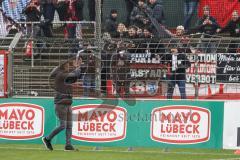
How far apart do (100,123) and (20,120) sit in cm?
207

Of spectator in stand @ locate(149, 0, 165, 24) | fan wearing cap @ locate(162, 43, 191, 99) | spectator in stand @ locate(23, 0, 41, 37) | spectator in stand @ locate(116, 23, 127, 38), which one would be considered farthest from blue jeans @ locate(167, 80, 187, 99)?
spectator in stand @ locate(23, 0, 41, 37)

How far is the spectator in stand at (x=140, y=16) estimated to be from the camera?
71.7ft

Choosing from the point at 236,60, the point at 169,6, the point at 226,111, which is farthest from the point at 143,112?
the point at 169,6

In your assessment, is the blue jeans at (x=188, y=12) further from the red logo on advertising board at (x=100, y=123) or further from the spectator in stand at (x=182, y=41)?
the red logo on advertising board at (x=100, y=123)

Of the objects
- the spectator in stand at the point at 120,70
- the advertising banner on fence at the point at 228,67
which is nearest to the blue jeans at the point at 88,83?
the spectator in stand at the point at 120,70

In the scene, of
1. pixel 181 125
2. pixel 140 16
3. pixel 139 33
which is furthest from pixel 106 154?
pixel 140 16

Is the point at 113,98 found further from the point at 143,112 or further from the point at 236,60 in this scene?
the point at 236,60

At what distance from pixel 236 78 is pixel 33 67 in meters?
5.36

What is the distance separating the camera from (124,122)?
1839 centimetres

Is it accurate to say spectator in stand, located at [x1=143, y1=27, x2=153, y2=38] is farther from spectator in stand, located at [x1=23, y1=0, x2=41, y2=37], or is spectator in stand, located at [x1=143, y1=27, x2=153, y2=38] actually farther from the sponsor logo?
spectator in stand, located at [x1=23, y1=0, x2=41, y2=37]

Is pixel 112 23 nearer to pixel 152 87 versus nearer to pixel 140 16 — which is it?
pixel 140 16

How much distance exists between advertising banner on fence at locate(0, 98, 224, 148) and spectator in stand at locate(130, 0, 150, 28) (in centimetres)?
395

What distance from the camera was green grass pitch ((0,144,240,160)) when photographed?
640 inches

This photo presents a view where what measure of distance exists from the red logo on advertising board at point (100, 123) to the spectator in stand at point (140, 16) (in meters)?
4.14
